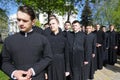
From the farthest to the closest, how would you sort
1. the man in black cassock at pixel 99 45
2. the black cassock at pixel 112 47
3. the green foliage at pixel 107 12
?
the green foliage at pixel 107 12 < the black cassock at pixel 112 47 < the man in black cassock at pixel 99 45

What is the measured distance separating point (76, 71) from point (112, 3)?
53939 mm

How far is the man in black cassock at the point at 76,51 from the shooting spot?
11.7 m

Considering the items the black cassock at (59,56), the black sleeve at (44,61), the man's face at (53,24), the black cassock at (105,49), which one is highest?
the man's face at (53,24)

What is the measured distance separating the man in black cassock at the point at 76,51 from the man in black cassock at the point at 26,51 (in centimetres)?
632

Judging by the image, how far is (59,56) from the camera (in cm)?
887

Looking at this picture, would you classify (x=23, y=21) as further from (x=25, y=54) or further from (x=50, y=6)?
(x=50, y=6)

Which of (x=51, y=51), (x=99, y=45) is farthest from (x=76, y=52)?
(x=51, y=51)

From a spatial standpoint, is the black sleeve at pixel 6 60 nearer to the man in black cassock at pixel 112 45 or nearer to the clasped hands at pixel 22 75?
the clasped hands at pixel 22 75

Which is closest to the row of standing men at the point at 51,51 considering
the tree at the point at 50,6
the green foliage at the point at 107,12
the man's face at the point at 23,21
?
the man's face at the point at 23,21

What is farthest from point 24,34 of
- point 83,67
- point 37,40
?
point 83,67

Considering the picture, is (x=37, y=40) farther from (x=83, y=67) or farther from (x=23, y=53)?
(x=83, y=67)

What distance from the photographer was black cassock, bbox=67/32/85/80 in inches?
460

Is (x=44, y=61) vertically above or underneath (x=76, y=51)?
above

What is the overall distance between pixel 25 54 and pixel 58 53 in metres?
3.80
